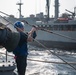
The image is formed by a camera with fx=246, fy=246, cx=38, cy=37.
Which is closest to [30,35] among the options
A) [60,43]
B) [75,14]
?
[60,43]

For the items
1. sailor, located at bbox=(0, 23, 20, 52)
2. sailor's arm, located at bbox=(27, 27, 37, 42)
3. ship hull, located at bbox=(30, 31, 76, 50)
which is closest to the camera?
sailor, located at bbox=(0, 23, 20, 52)

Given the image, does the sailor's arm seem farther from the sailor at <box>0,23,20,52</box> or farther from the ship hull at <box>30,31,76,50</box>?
the ship hull at <box>30,31,76,50</box>

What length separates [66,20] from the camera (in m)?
51.9

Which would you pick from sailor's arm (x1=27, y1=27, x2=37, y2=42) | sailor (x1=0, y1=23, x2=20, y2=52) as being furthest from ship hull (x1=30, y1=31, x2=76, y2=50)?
sailor (x1=0, y1=23, x2=20, y2=52)

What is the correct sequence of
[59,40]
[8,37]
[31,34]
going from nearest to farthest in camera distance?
[8,37] < [31,34] < [59,40]

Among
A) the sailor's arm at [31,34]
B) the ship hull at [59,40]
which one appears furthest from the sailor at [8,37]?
the ship hull at [59,40]

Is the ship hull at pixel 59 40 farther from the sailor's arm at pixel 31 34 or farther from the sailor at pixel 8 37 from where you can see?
the sailor at pixel 8 37

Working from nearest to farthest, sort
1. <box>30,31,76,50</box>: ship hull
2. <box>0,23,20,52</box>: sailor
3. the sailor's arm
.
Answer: <box>0,23,20,52</box>: sailor < the sailor's arm < <box>30,31,76,50</box>: ship hull

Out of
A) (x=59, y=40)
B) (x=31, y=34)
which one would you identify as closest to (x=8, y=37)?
(x=31, y=34)

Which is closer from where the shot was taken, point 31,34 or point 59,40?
point 31,34

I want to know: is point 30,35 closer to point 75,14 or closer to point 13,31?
point 13,31

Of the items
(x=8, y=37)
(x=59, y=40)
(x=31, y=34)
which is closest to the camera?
(x=8, y=37)

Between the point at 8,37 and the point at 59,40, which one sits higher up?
the point at 8,37

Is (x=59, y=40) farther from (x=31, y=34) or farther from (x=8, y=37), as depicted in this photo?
(x=8, y=37)
